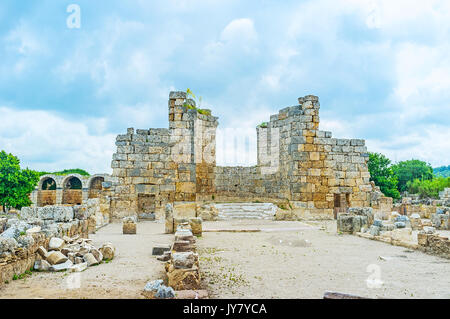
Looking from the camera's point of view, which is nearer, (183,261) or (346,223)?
(183,261)

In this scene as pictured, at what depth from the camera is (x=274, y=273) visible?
5.63 metres

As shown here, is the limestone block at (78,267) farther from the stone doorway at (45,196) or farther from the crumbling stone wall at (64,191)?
the stone doorway at (45,196)

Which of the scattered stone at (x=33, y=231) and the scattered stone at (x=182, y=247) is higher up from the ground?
the scattered stone at (x=33, y=231)

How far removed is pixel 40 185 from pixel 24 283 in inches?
1227

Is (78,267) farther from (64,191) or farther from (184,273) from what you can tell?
(64,191)

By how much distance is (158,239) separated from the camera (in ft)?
31.7

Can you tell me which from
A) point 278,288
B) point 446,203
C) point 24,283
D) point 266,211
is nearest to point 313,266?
point 278,288

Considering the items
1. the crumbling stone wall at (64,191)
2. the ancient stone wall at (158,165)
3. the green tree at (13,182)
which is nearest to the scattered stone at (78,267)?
the ancient stone wall at (158,165)

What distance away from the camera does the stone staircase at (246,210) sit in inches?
588

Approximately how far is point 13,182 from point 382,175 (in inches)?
1182

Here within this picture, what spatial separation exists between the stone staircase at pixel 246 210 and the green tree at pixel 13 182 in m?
15.7

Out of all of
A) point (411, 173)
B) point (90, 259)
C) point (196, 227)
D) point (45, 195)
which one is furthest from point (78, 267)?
point (411, 173)

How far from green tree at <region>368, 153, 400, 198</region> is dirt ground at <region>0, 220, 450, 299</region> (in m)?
23.0
